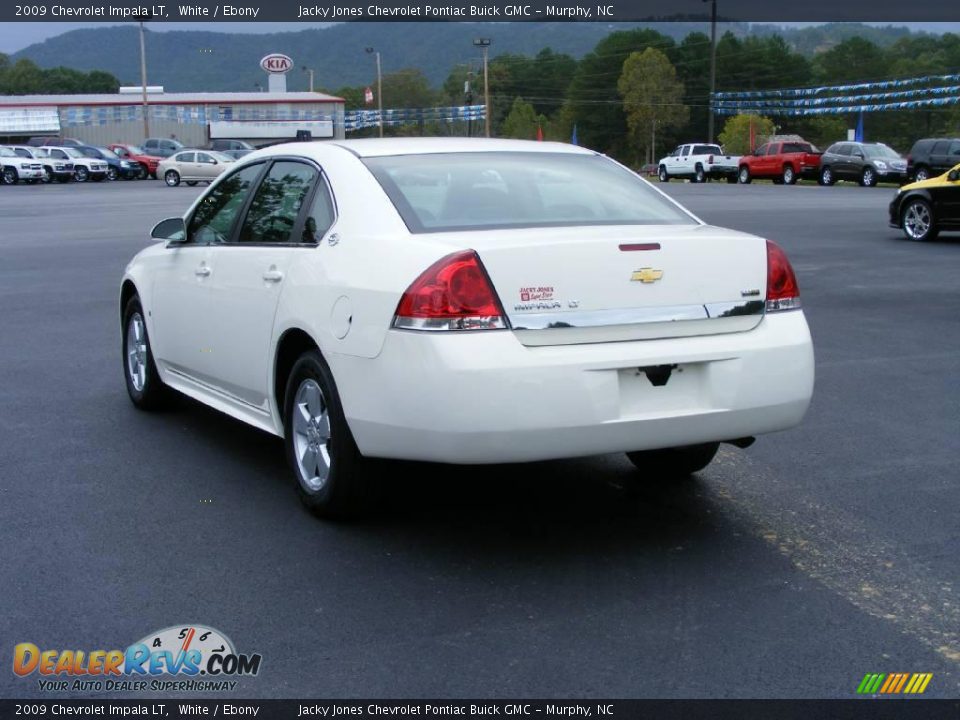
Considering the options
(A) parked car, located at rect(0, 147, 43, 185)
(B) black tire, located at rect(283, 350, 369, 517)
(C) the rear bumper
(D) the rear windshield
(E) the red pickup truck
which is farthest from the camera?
(A) parked car, located at rect(0, 147, 43, 185)

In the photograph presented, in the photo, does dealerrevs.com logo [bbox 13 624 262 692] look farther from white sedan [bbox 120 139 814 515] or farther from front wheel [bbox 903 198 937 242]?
front wheel [bbox 903 198 937 242]

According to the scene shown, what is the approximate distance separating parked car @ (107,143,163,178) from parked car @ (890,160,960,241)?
147ft

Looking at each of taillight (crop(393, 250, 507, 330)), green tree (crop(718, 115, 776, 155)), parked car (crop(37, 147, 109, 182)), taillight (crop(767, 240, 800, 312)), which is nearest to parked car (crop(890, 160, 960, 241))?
taillight (crop(767, 240, 800, 312))

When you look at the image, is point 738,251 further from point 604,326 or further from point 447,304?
point 447,304

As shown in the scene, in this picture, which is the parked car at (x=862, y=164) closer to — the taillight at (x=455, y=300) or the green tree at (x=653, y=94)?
the taillight at (x=455, y=300)

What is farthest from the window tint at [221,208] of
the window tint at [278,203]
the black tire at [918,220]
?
the black tire at [918,220]

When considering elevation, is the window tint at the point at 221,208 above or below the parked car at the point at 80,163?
above

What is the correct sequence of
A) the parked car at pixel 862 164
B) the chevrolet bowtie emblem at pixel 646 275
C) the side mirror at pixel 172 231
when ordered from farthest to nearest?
the parked car at pixel 862 164 → the side mirror at pixel 172 231 → the chevrolet bowtie emblem at pixel 646 275

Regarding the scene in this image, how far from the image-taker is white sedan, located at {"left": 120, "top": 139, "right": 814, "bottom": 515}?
14.7 feet

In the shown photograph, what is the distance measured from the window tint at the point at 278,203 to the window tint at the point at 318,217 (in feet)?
0.39

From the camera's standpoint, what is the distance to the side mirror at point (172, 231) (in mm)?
6785

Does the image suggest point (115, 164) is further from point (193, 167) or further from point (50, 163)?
point (193, 167)

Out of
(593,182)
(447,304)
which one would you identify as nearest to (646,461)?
(593,182)

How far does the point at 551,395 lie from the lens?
4434 mm
